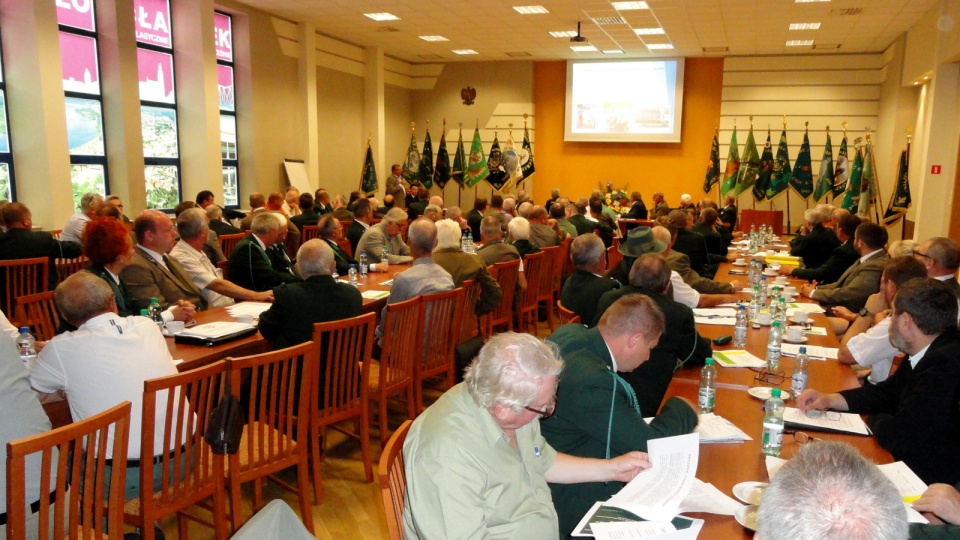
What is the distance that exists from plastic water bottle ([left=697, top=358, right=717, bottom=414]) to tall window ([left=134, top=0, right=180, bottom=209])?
8474mm

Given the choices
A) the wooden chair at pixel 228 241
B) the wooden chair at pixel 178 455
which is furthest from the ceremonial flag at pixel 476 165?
the wooden chair at pixel 178 455

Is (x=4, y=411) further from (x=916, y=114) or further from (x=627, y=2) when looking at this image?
(x=916, y=114)

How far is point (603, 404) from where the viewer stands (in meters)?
2.02

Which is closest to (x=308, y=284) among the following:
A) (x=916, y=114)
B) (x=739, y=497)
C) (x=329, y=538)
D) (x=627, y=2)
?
(x=329, y=538)

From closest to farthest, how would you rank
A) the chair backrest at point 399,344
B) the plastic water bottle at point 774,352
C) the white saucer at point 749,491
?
the white saucer at point 749,491
the plastic water bottle at point 774,352
the chair backrest at point 399,344

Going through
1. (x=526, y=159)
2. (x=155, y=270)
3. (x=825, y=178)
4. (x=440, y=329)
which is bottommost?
(x=440, y=329)

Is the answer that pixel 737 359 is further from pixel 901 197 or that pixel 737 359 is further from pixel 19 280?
pixel 901 197

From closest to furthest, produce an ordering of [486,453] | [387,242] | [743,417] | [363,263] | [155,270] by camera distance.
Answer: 1. [486,453]
2. [743,417]
3. [155,270]
4. [363,263]
5. [387,242]

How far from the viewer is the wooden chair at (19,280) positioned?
480 cm

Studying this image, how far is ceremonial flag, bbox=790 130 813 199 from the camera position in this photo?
12453 mm

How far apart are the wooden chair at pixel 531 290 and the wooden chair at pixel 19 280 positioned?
12.0 ft

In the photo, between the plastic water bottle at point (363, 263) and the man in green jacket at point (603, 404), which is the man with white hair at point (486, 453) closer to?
the man in green jacket at point (603, 404)

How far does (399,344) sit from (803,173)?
11.3 meters

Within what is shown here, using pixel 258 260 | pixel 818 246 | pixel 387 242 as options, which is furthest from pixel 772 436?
pixel 818 246
